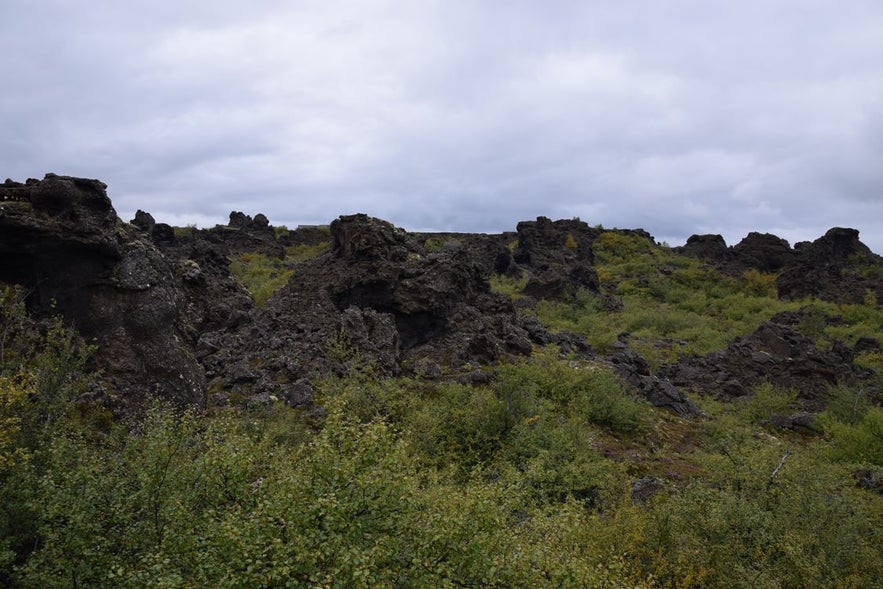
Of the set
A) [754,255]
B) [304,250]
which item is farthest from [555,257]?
[304,250]

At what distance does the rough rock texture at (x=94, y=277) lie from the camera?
1161cm

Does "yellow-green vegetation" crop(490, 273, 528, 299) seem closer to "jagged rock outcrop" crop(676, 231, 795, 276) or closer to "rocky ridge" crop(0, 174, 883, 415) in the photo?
"rocky ridge" crop(0, 174, 883, 415)

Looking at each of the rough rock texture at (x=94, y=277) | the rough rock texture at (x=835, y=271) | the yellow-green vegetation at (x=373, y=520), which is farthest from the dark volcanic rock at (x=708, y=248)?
the rough rock texture at (x=94, y=277)

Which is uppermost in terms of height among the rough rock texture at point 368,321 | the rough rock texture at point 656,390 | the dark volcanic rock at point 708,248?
the dark volcanic rock at point 708,248

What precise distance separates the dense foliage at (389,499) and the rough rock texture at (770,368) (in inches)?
284

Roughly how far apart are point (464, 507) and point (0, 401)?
19.8ft

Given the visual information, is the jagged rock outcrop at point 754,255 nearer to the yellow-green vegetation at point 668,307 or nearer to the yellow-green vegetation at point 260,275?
the yellow-green vegetation at point 668,307

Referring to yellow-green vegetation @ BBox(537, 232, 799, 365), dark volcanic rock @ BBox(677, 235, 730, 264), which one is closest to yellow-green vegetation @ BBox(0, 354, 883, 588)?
yellow-green vegetation @ BBox(537, 232, 799, 365)

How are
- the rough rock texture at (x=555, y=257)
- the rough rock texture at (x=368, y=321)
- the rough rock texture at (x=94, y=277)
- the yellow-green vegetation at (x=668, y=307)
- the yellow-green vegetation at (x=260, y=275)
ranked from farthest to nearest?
the rough rock texture at (x=555, y=257)
the yellow-green vegetation at (x=668, y=307)
the yellow-green vegetation at (x=260, y=275)
the rough rock texture at (x=368, y=321)
the rough rock texture at (x=94, y=277)

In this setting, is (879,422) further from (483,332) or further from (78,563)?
(78,563)

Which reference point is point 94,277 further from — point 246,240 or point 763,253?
point 763,253

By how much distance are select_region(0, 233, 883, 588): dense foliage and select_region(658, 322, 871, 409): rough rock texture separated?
7.21 metres

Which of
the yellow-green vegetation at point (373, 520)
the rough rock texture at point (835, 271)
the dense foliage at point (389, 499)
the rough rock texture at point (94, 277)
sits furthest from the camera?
the rough rock texture at point (835, 271)

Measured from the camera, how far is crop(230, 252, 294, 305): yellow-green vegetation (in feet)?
99.6
